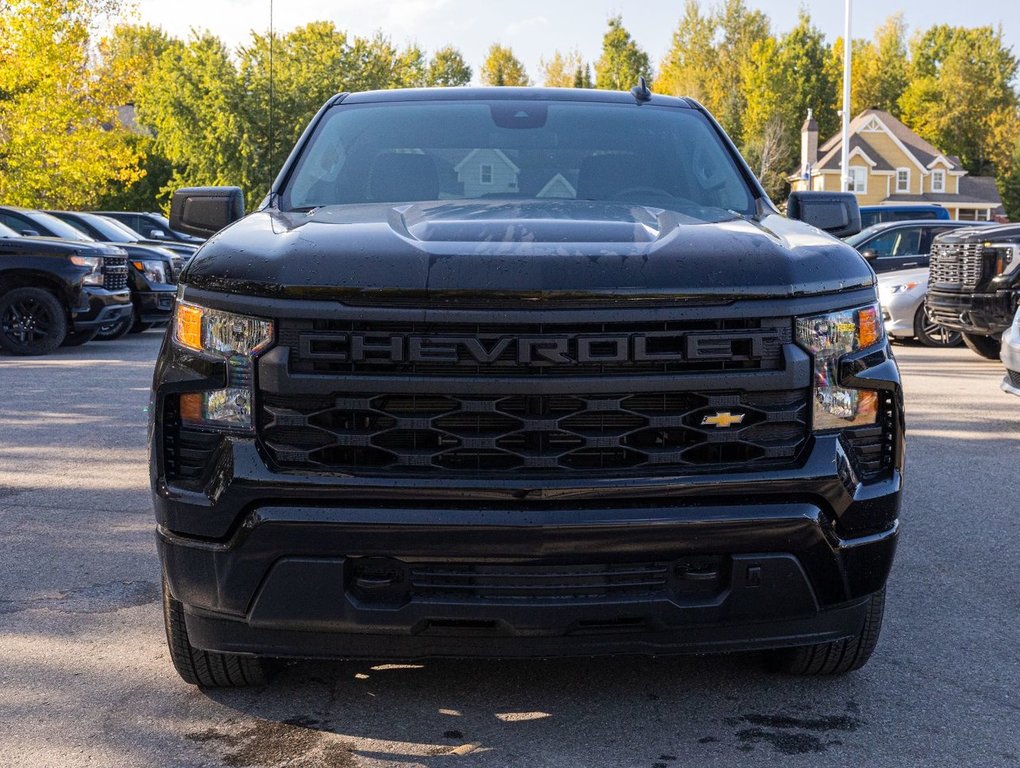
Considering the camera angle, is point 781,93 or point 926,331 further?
point 781,93

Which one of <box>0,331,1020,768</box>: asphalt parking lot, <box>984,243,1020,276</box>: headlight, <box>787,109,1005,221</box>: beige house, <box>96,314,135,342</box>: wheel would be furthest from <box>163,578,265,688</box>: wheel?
<box>787,109,1005,221</box>: beige house

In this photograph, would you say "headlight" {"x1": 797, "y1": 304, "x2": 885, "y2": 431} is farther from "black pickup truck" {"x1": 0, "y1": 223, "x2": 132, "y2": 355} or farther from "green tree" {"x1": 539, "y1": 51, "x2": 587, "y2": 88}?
"green tree" {"x1": 539, "y1": 51, "x2": 587, "y2": 88}

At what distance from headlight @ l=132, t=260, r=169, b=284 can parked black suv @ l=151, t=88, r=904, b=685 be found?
45.0ft

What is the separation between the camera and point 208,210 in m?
4.91

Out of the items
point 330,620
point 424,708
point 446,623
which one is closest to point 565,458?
point 446,623

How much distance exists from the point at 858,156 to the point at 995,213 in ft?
54.4

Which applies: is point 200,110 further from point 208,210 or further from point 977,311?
point 208,210

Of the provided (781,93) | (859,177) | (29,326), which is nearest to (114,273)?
(29,326)

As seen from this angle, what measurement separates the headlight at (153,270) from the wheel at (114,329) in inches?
24.4

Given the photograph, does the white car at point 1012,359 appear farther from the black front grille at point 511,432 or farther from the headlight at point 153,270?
the headlight at point 153,270

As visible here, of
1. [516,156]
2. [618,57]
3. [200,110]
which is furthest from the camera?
[618,57]

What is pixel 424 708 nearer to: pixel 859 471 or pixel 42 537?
pixel 859 471

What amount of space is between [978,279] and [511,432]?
1091 cm

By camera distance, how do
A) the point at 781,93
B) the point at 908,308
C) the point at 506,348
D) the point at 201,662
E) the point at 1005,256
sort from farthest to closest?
1. the point at 781,93
2. the point at 908,308
3. the point at 1005,256
4. the point at 201,662
5. the point at 506,348
